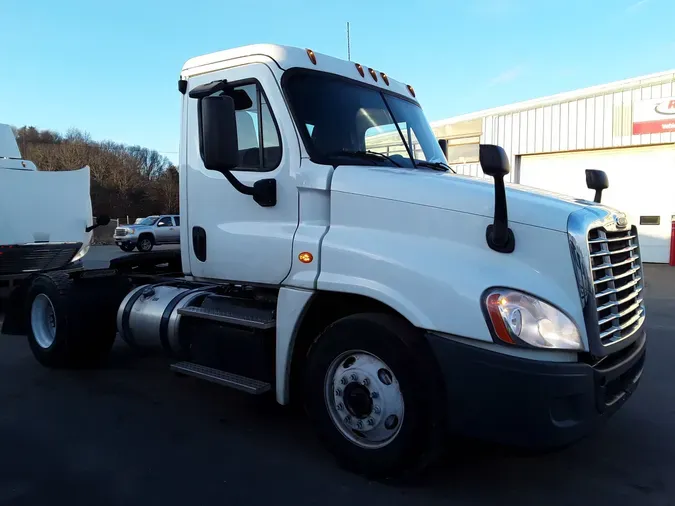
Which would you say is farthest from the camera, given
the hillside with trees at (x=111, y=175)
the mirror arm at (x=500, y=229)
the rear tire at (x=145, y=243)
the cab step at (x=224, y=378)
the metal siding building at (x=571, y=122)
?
the hillside with trees at (x=111, y=175)

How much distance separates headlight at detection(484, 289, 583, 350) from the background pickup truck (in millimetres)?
25632

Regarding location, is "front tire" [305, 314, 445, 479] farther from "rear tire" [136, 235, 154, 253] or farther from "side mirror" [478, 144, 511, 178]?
"rear tire" [136, 235, 154, 253]

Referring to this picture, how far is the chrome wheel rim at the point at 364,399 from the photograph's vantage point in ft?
10.8

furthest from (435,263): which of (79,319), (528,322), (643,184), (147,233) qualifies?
(147,233)

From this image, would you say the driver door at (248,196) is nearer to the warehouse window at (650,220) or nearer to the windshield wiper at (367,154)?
the windshield wiper at (367,154)

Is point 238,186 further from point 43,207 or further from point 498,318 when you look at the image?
point 43,207

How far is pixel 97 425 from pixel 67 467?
73 centimetres

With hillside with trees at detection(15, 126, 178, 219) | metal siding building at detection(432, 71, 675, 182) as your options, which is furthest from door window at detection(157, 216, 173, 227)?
hillside with trees at detection(15, 126, 178, 219)

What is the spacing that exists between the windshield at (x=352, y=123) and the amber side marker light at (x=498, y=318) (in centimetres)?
144

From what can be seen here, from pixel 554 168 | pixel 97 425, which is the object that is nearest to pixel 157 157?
pixel 554 168

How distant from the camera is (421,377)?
3.13m

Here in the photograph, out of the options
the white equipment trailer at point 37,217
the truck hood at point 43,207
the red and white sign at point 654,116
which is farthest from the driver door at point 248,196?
the red and white sign at point 654,116

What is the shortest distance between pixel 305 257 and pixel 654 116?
49.2 feet

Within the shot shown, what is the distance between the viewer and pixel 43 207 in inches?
360
